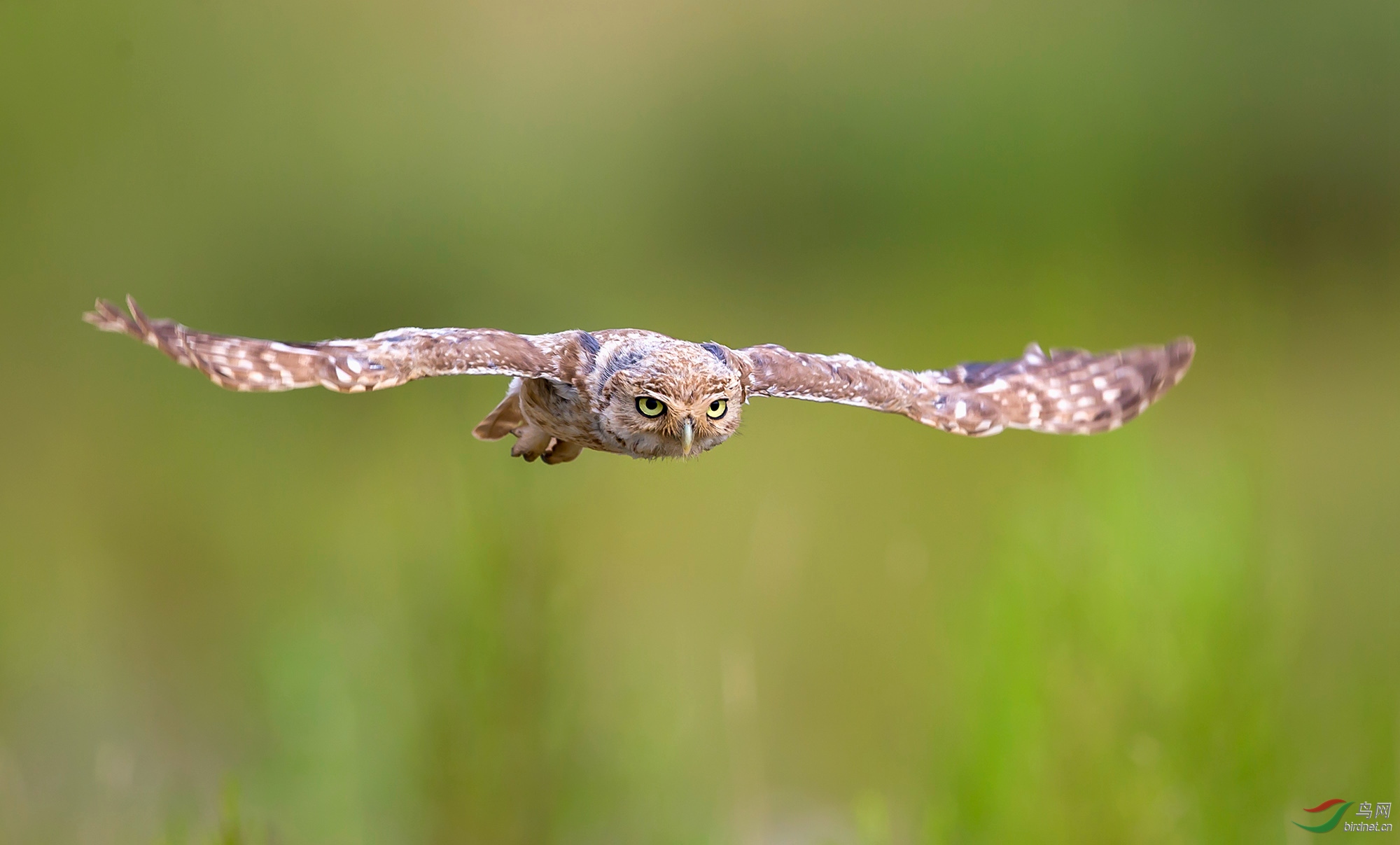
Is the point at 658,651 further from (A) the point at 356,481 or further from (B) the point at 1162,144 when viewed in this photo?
(B) the point at 1162,144

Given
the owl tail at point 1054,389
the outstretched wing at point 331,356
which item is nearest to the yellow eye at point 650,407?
the outstretched wing at point 331,356

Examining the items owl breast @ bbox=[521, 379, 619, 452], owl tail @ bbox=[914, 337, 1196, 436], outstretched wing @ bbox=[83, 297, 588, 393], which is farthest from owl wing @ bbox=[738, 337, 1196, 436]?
outstretched wing @ bbox=[83, 297, 588, 393]

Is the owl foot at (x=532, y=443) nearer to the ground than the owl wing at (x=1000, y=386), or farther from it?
nearer to the ground

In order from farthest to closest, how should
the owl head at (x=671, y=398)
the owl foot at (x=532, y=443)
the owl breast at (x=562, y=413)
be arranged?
the owl foot at (x=532, y=443)
the owl breast at (x=562, y=413)
the owl head at (x=671, y=398)

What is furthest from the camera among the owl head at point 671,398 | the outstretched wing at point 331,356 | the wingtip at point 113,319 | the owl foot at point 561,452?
the owl foot at point 561,452

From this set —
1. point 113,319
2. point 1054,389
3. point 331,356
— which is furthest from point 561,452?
point 1054,389

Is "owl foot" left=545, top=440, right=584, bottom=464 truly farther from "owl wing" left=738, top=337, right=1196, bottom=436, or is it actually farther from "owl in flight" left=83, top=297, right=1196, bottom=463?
"owl wing" left=738, top=337, right=1196, bottom=436

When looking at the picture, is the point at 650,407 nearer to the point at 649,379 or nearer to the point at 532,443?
the point at 649,379

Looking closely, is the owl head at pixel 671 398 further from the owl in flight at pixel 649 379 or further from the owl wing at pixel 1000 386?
the owl wing at pixel 1000 386
